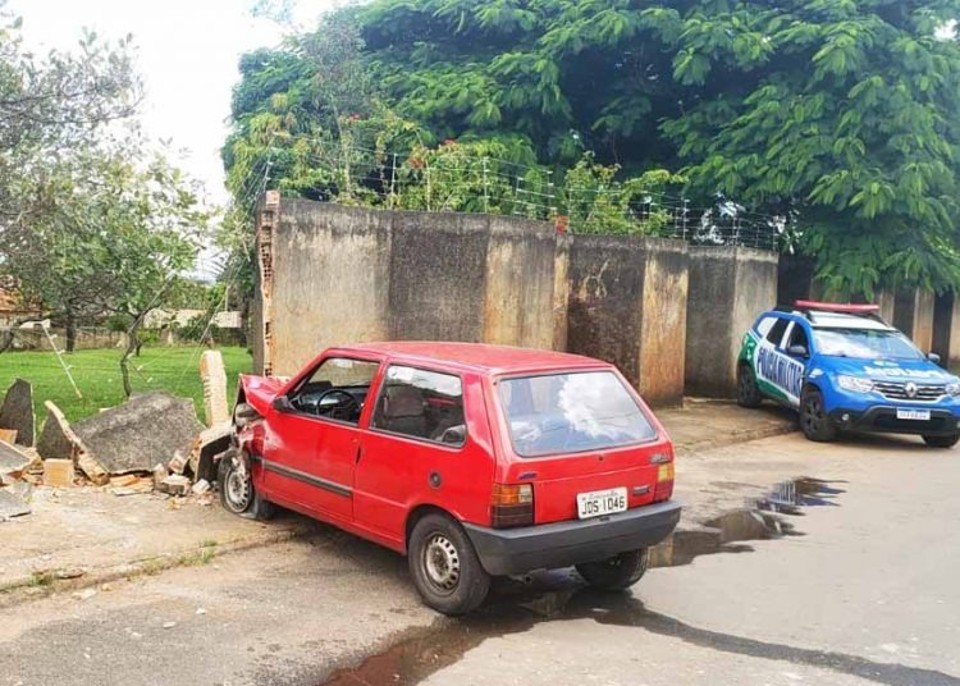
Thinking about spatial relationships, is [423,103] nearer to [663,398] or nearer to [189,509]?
[663,398]

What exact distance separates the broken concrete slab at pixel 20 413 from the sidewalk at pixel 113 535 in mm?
1712

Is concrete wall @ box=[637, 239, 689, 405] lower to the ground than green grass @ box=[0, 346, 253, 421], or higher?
higher

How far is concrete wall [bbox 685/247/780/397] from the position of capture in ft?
52.9

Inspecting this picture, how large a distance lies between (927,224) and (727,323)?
392 centimetres

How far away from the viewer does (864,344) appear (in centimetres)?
1309

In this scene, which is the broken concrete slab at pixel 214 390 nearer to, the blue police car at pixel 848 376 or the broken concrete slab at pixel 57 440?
the broken concrete slab at pixel 57 440

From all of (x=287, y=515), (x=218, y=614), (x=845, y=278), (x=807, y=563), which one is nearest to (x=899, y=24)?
(x=845, y=278)

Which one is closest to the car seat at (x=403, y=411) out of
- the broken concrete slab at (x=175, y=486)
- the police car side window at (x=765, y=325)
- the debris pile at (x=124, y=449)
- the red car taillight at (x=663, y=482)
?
the red car taillight at (x=663, y=482)

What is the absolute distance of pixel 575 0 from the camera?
60.4ft

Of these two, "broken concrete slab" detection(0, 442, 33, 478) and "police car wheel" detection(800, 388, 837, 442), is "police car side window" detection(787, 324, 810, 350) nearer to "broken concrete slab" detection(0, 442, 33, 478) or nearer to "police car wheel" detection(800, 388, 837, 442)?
"police car wheel" detection(800, 388, 837, 442)

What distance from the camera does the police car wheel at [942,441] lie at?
12.1 m

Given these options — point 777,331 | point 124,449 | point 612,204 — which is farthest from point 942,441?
point 124,449

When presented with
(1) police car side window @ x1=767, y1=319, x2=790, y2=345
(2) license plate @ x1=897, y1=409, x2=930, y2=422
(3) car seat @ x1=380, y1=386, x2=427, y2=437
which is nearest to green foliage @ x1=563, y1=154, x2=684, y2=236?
(1) police car side window @ x1=767, y1=319, x2=790, y2=345

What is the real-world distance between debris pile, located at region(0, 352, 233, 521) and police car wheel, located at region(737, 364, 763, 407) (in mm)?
9049
